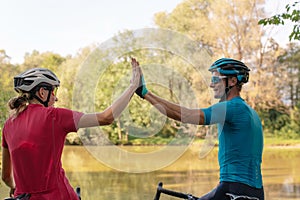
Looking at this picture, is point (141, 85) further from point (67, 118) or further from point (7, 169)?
point (7, 169)

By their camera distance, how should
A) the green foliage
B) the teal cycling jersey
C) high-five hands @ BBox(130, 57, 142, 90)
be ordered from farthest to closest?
the green foliage < the teal cycling jersey < high-five hands @ BBox(130, 57, 142, 90)

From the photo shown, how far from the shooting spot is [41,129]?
106 inches

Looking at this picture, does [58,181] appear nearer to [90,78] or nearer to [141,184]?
[90,78]

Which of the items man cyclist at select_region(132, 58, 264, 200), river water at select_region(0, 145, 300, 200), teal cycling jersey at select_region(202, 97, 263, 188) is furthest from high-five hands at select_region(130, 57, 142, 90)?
river water at select_region(0, 145, 300, 200)

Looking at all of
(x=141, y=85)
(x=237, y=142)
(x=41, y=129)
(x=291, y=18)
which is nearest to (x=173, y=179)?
(x=291, y=18)

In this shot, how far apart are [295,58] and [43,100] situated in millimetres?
31711

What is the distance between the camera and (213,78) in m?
3.33

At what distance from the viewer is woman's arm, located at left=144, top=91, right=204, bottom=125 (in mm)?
3084

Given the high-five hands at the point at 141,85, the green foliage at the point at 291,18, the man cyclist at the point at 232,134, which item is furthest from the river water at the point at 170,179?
the high-five hands at the point at 141,85

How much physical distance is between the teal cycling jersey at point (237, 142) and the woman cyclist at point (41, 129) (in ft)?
2.16

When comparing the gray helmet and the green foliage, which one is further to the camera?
the green foliage

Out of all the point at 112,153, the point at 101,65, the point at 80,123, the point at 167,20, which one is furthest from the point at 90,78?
the point at 167,20

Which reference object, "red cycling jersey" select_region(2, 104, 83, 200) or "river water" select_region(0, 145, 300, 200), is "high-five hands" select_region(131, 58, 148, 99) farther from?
Result: "river water" select_region(0, 145, 300, 200)

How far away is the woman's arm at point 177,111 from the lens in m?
3.08
